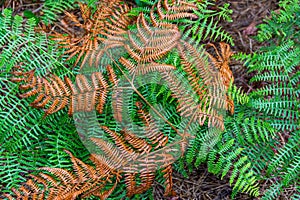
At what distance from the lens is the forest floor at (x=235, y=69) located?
3.02 m

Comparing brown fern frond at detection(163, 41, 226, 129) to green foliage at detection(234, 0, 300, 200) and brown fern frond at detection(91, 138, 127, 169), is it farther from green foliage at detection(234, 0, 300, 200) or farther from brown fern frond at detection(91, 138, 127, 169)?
brown fern frond at detection(91, 138, 127, 169)

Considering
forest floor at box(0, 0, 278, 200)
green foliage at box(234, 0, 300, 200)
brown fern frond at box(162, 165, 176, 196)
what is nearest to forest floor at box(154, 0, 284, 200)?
forest floor at box(0, 0, 278, 200)

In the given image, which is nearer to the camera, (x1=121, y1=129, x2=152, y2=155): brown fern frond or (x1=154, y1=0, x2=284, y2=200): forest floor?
(x1=121, y1=129, x2=152, y2=155): brown fern frond

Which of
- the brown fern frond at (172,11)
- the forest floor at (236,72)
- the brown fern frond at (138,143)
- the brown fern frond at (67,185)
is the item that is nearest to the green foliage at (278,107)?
the forest floor at (236,72)

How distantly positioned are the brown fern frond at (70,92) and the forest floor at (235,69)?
108cm

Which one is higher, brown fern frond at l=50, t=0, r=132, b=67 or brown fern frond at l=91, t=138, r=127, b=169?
brown fern frond at l=50, t=0, r=132, b=67

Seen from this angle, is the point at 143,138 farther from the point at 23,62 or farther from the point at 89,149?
the point at 23,62

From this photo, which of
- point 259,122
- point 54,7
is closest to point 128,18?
point 54,7

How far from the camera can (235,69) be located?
3.33 m

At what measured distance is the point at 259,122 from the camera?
8.79 ft

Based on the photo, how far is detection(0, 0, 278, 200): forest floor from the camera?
9.92 feet

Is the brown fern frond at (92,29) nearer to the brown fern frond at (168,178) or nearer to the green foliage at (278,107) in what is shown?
the brown fern frond at (168,178)

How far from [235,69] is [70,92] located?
1682 millimetres

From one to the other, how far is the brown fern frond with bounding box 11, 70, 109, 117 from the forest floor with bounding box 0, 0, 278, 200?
1083 millimetres
